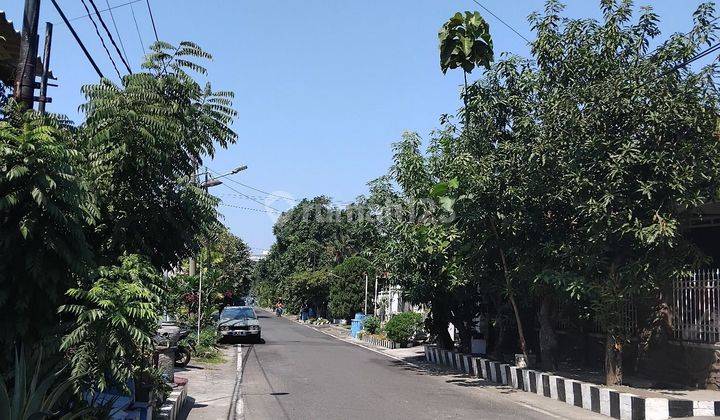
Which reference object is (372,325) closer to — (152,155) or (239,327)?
(239,327)

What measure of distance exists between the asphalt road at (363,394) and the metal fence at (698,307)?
3.08 m

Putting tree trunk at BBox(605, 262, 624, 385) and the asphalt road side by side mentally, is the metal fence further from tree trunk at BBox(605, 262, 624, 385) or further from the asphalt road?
the asphalt road

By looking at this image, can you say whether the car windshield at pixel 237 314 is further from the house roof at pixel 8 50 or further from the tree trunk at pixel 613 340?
the tree trunk at pixel 613 340

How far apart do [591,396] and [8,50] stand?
12.2m

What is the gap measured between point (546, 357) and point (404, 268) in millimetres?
5000

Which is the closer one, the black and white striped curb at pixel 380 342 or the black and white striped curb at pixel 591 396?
the black and white striped curb at pixel 591 396

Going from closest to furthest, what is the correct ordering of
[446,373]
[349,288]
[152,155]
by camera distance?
[152,155], [446,373], [349,288]

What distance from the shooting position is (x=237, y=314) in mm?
28016

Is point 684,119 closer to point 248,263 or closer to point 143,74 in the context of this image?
point 143,74

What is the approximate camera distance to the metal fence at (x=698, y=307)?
38.3ft

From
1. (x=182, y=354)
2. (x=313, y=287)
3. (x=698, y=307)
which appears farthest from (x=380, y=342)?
(x=313, y=287)

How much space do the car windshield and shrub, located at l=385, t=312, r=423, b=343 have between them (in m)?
6.12

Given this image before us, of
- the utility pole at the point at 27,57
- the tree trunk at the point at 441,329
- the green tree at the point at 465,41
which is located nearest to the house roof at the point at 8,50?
the utility pole at the point at 27,57

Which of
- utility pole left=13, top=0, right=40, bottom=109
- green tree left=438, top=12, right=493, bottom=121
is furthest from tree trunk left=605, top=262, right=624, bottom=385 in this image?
utility pole left=13, top=0, right=40, bottom=109
